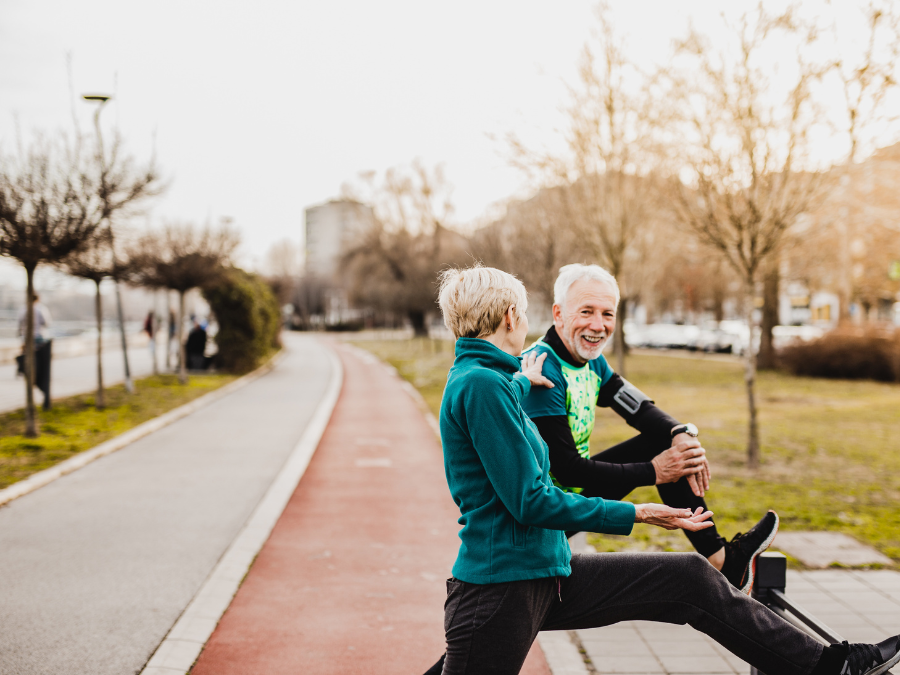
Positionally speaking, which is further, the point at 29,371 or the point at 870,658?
the point at 29,371

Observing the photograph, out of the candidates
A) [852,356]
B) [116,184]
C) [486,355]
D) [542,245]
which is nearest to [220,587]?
[486,355]

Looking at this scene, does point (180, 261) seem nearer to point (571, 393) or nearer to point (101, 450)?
point (101, 450)

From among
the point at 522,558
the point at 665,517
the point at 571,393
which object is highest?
the point at 571,393

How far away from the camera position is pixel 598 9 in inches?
477

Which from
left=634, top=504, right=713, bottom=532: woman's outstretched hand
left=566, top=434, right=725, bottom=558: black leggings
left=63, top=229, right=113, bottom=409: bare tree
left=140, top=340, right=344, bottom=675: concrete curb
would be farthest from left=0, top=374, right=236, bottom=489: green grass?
left=634, top=504, right=713, bottom=532: woman's outstretched hand

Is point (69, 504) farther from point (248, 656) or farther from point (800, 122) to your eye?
point (800, 122)

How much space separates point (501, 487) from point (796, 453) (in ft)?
29.5

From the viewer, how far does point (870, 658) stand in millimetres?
2307

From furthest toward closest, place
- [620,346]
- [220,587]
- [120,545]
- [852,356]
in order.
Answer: [852,356], [620,346], [120,545], [220,587]

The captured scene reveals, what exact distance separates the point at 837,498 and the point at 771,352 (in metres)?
19.2

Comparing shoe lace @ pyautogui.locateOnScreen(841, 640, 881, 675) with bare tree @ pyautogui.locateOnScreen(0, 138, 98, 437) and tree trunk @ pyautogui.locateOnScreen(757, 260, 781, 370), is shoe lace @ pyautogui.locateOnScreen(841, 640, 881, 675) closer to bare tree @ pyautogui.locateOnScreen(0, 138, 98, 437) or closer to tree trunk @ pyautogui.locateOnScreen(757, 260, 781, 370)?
bare tree @ pyautogui.locateOnScreen(0, 138, 98, 437)

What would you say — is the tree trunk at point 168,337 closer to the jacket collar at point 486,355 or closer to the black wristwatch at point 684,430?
the black wristwatch at point 684,430

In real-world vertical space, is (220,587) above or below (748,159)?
below

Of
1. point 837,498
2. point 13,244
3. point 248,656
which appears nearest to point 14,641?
point 248,656
